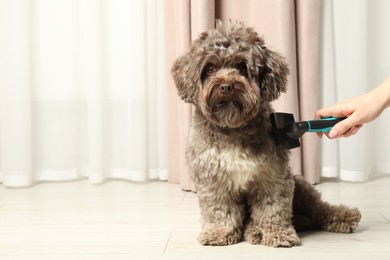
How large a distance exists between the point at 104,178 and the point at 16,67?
2.59ft

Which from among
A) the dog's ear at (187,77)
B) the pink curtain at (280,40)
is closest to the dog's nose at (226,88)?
the dog's ear at (187,77)

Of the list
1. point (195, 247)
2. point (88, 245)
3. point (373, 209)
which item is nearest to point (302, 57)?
point (373, 209)

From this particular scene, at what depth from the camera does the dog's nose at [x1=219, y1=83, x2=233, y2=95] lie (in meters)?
1.47

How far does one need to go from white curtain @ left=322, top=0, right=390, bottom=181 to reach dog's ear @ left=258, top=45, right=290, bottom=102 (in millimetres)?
1058

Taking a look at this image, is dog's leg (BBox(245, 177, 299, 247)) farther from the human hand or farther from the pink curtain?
the pink curtain

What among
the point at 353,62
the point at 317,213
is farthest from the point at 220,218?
the point at 353,62

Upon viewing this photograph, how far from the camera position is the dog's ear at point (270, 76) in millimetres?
1546

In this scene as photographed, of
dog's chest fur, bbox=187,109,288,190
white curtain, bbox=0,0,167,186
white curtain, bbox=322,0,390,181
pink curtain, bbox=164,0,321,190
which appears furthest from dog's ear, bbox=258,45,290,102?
white curtain, bbox=0,0,167,186

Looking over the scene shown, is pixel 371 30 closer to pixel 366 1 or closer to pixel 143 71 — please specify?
pixel 366 1

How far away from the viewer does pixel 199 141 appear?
1601mm

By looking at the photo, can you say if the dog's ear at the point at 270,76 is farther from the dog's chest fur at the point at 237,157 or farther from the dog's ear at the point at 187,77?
the dog's ear at the point at 187,77

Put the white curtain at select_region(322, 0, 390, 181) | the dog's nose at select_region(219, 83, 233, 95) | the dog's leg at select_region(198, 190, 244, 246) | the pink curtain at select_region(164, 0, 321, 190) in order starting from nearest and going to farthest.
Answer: the dog's nose at select_region(219, 83, 233, 95)
the dog's leg at select_region(198, 190, 244, 246)
the pink curtain at select_region(164, 0, 321, 190)
the white curtain at select_region(322, 0, 390, 181)

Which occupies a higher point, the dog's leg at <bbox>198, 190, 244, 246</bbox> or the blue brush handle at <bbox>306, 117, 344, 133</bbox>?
the blue brush handle at <bbox>306, 117, 344, 133</bbox>

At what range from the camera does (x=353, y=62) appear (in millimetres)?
2555
